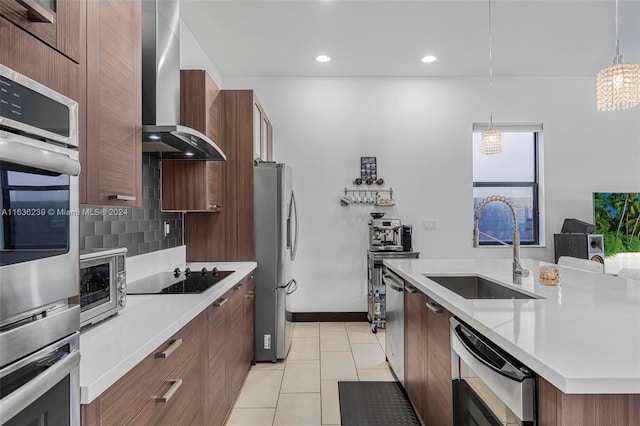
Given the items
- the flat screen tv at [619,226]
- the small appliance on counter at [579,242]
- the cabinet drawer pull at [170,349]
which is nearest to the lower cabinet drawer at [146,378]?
the cabinet drawer pull at [170,349]

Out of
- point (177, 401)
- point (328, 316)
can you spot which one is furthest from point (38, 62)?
point (328, 316)

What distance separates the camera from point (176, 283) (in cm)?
223

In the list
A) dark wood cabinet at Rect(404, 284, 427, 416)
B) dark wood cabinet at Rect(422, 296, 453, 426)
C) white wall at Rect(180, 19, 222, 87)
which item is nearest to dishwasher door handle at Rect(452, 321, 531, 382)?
dark wood cabinet at Rect(422, 296, 453, 426)

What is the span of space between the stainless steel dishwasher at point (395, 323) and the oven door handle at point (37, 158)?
2.15 metres

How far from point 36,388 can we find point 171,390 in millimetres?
728

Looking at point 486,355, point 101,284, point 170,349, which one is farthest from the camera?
point 101,284

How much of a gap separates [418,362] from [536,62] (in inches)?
150

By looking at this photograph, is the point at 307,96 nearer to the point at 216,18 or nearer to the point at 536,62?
the point at 216,18

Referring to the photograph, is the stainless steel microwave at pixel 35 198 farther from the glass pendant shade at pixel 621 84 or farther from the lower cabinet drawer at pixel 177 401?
the glass pendant shade at pixel 621 84

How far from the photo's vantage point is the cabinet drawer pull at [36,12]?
89cm

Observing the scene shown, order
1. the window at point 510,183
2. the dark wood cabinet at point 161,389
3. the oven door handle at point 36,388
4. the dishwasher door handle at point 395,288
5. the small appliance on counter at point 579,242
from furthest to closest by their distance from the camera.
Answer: the window at point 510,183
the small appliance on counter at point 579,242
the dishwasher door handle at point 395,288
the dark wood cabinet at point 161,389
the oven door handle at point 36,388

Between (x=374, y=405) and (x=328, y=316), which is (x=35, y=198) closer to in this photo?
(x=374, y=405)

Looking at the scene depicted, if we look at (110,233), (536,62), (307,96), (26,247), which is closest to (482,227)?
(536,62)

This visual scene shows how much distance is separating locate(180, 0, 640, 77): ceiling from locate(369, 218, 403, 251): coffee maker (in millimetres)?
1824
